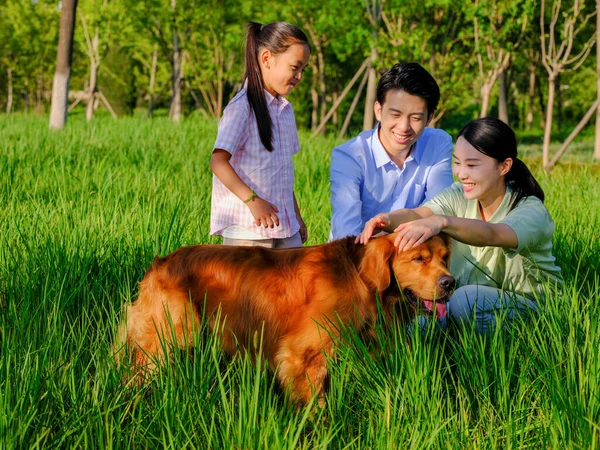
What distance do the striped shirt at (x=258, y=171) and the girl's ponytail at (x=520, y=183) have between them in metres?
1.18

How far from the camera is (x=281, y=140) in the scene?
3545 millimetres

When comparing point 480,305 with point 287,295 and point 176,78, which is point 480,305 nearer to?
point 287,295

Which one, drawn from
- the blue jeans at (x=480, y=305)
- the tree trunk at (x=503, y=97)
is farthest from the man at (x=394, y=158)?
the tree trunk at (x=503, y=97)

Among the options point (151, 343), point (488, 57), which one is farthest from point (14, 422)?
point (488, 57)

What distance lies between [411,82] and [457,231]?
93 centimetres

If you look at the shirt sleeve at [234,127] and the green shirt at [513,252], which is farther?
the shirt sleeve at [234,127]

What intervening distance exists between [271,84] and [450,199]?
1093mm

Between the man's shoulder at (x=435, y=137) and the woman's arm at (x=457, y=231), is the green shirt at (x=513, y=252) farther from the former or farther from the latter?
the man's shoulder at (x=435, y=137)

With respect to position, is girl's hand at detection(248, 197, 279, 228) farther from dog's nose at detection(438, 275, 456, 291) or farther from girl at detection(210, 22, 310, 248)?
dog's nose at detection(438, 275, 456, 291)

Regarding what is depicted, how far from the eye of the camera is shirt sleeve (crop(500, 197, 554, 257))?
9.00 ft

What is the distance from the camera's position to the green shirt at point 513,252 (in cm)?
280

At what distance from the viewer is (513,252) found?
2.83 metres

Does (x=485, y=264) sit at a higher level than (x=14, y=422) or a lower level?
higher

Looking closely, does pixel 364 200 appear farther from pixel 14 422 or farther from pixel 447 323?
pixel 14 422
